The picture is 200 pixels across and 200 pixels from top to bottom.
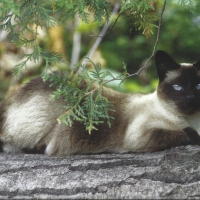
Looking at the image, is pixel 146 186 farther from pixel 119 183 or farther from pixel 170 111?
pixel 170 111

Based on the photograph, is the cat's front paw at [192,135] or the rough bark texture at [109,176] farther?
the cat's front paw at [192,135]

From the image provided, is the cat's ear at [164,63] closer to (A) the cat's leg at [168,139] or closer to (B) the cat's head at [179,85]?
(B) the cat's head at [179,85]

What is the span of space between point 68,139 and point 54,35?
2.79 meters

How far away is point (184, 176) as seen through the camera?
2283 millimetres

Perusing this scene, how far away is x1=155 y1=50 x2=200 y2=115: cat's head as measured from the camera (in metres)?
2.66

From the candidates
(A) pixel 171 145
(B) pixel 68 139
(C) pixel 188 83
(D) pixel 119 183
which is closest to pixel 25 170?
(B) pixel 68 139

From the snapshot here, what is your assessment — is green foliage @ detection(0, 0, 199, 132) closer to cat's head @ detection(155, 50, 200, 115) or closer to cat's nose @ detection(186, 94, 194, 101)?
cat's head @ detection(155, 50, 200, 115)

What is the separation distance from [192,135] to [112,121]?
1.74 feet

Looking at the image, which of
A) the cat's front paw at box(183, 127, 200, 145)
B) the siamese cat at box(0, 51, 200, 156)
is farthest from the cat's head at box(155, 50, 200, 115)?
the cat's front paw at box(183, 127, 200, 145)

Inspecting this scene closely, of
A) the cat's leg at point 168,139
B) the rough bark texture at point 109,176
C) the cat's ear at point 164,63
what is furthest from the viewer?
the cat's ear at point 164,63

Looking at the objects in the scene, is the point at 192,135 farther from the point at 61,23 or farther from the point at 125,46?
the point at 125,46

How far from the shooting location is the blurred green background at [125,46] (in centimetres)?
517

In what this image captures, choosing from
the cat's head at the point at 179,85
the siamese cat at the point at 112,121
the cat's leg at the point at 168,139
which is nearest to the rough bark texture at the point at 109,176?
the cat's leg at the point at 168,139

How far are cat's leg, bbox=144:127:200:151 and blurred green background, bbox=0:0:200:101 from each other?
2349mm
